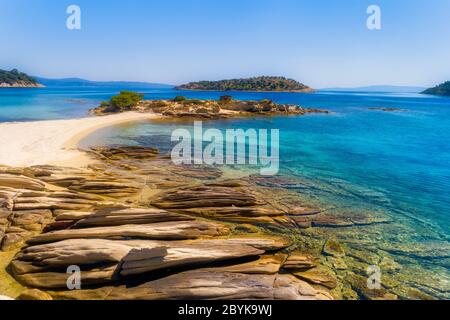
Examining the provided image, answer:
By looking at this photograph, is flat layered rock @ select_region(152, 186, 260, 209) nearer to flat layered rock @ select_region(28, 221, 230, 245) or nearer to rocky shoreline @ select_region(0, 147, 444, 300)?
rocky shoreline @ select_region(0, 147, 444, 300)

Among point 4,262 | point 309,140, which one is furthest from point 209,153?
point 4,262

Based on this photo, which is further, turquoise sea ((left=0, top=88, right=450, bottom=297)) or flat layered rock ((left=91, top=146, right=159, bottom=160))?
flat layered rock ((left=91, top=146, right=159, bottom=160))

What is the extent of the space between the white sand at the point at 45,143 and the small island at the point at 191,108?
76.6 ft

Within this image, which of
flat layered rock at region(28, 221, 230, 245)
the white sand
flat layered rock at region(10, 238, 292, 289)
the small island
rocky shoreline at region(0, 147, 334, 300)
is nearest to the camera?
rocky shoreline at region(0, 147, 334, 300)

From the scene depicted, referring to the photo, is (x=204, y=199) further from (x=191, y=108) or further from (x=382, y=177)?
(x=191, y=108)

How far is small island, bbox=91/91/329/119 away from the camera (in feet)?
242

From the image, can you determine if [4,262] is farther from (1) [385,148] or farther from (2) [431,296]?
(1) [385,148]

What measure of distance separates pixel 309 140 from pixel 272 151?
12.3 metres

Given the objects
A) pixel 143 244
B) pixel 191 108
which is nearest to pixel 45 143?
pixel 143 244

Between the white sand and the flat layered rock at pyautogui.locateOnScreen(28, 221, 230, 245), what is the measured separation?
1408cm

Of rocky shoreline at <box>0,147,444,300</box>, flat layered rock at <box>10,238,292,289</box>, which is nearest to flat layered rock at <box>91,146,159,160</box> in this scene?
rocky shoreline at <box>0,147,444,300</box>

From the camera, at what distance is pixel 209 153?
1377 inches

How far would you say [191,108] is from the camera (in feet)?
258
